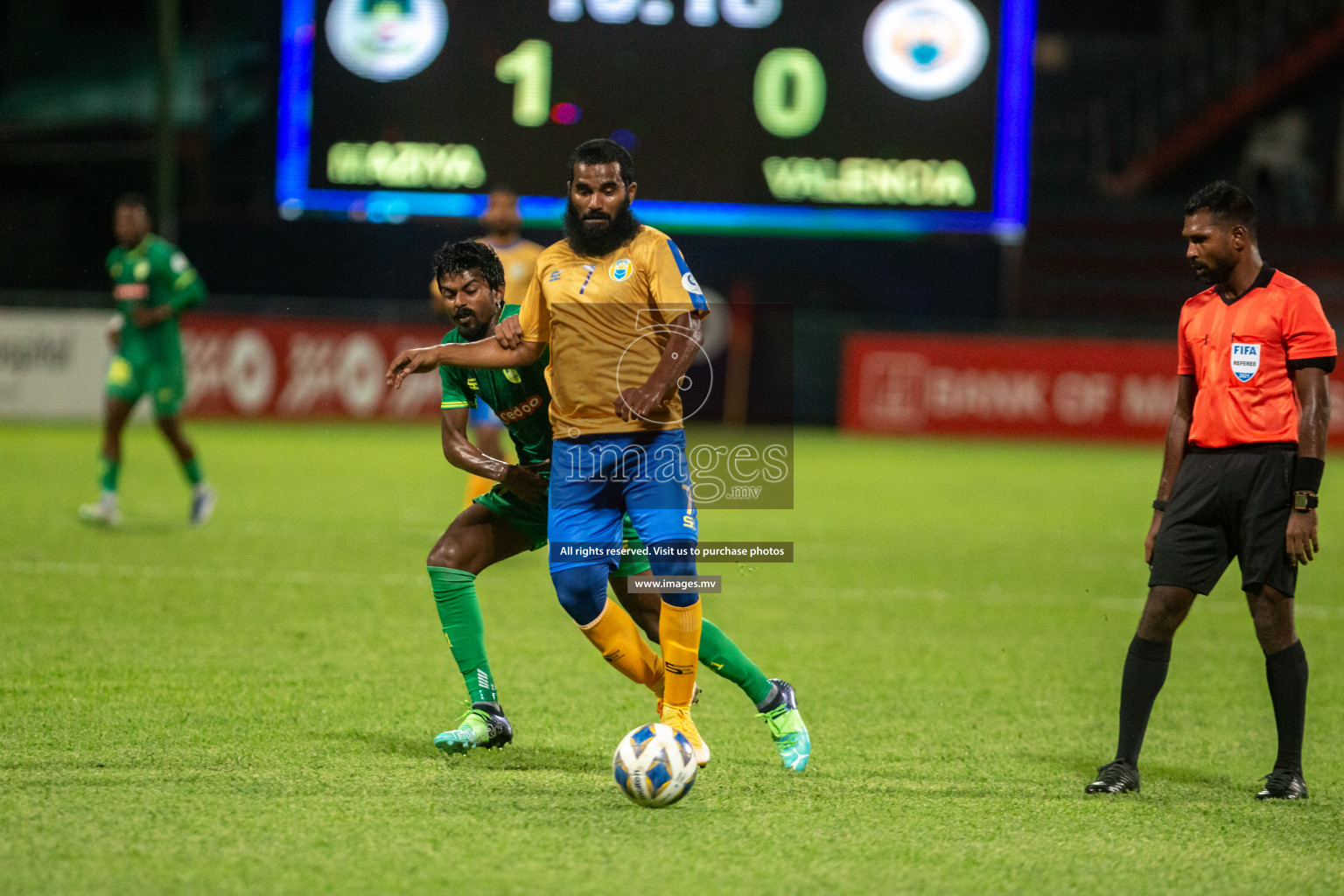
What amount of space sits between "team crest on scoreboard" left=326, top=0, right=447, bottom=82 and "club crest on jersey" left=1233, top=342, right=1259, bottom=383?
10.1 meters

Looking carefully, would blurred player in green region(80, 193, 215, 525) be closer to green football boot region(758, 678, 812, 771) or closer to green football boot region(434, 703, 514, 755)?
green football boot region(434, 703, 514, 755)

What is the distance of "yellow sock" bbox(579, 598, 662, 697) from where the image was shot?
5.15 m

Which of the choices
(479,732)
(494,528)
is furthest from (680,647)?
(494,528)

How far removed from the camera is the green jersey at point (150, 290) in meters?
11.1

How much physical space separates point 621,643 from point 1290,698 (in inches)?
87.8

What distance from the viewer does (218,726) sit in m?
5.45

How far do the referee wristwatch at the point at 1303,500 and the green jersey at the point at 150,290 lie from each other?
27.2 ft

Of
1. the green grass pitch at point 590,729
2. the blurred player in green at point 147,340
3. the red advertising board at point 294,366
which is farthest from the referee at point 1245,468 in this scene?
the red advertising board at point 294,366

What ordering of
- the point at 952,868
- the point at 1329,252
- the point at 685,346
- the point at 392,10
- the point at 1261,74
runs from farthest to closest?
the point at 1261,74 → the point at 1329,252 → the point at 392,10 → the point at 685,346 → the point at 952,868

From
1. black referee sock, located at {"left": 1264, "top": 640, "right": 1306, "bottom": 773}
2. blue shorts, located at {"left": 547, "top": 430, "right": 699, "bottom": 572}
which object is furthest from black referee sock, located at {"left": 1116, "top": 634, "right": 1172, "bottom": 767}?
blue shorts, located at {"left": 547, "top": 430, "right": 699, "bottom": 572}

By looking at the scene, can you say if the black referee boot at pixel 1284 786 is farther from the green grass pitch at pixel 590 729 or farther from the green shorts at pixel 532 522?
the green shorts at pixel 532 522

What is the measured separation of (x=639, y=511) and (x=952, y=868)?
153 centimetres

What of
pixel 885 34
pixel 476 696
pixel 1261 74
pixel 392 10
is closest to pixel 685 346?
pixel 476 696

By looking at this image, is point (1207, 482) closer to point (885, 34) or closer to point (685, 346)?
point (685, 346)
